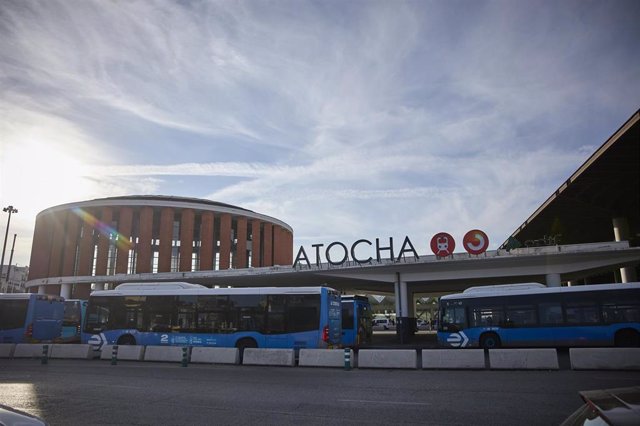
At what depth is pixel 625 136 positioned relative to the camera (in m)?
24.6

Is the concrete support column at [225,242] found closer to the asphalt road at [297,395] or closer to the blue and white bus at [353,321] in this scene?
the blue and white bus at [353,321]

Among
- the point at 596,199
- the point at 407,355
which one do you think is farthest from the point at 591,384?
the point at 596,199

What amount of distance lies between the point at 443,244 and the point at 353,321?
31.0ft

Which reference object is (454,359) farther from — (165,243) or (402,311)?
(165,243)

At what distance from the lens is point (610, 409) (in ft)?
9.78

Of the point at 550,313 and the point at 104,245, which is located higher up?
the point at 104,245

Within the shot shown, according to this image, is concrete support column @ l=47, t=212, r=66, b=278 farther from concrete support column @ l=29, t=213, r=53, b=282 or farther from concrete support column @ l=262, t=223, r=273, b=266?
concrete support column @ l=262, t=223, r=273, b=266

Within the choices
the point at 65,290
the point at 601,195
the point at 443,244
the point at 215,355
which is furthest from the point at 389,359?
the point at 65,290

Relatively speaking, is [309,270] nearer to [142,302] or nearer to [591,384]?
[142,302]

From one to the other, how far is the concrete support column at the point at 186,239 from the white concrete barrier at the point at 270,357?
39912mm

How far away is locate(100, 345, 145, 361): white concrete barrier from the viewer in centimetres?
1945

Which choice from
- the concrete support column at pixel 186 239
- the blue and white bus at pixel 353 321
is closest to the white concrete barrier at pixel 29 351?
the blue and white bus at pixel 353 321

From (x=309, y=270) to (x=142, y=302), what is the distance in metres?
16.8

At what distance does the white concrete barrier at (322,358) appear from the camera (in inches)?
664
